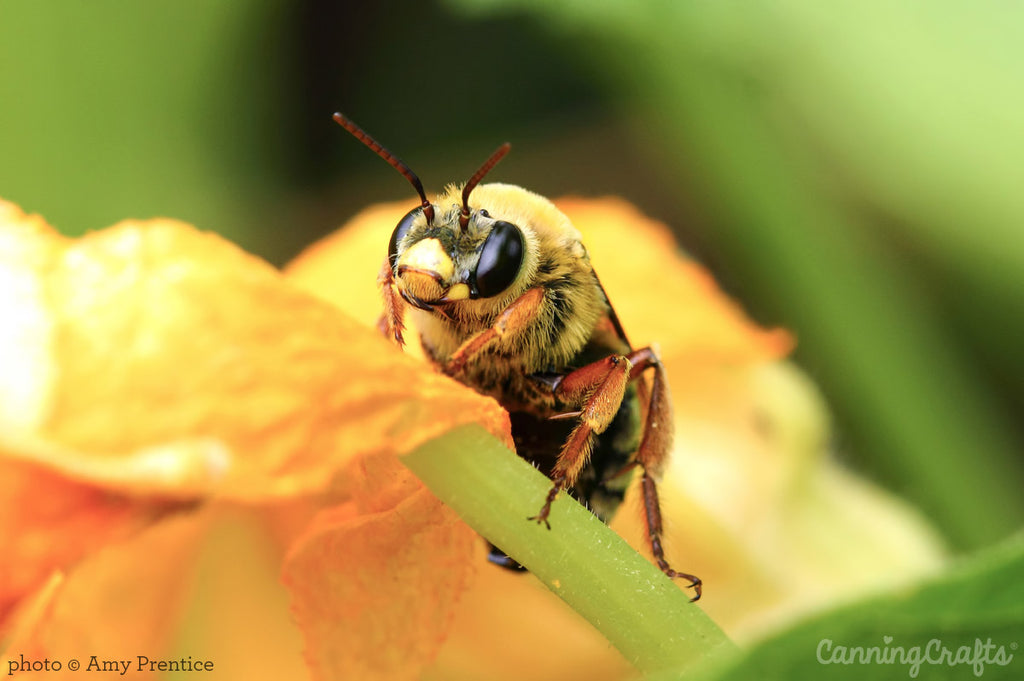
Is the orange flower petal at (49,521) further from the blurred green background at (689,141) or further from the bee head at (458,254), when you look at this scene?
the blurred green background at (689,141)

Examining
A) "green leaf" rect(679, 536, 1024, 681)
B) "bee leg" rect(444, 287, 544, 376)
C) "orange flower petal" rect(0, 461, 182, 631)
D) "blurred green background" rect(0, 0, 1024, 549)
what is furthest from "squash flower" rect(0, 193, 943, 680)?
"blurred green background" rect(0, 0, 1024, 549)

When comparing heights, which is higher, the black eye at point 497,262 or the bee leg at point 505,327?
the black eye at point 497,262

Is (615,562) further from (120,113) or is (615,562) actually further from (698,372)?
(120,113)

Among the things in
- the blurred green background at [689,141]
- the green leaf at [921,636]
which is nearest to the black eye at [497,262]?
the green leaf at [921,636]

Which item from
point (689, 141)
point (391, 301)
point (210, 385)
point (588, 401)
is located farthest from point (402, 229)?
point (689, 141)

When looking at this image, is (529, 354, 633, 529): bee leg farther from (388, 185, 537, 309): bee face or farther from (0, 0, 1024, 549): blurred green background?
(0, 0, 1024, 549): blurred green background

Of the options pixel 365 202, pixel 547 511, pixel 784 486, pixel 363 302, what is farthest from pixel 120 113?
pixel 547 511

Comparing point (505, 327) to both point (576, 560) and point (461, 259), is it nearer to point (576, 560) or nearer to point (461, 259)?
point (461, 259)
